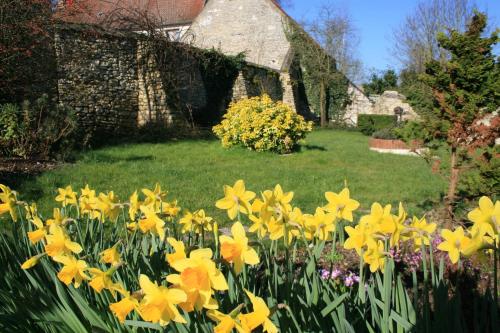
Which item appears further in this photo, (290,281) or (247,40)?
(247,40)

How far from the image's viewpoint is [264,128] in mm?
10398

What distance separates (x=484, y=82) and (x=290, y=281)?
10.2 ft

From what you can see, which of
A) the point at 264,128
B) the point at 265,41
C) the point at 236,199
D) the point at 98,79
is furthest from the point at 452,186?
the point at 265,41

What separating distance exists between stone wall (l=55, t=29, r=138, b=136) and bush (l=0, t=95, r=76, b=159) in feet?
6.51

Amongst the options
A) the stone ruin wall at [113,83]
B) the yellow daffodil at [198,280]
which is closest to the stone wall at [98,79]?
the stone ruin wall at [113,83]

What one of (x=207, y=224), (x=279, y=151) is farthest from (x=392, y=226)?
(x=279, y=151)

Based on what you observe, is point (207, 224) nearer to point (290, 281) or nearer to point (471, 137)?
point (290, 281)

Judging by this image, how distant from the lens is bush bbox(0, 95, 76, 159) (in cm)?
793

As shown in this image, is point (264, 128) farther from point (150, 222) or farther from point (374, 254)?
point (374, 254)

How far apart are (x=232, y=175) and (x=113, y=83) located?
6468mm

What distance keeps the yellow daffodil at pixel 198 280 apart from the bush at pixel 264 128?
931 centimetres

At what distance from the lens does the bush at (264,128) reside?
34.0 ft

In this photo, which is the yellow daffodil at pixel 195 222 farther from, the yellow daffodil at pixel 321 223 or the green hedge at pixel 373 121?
the green hedge at pixel 373 121

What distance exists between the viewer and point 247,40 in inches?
944
